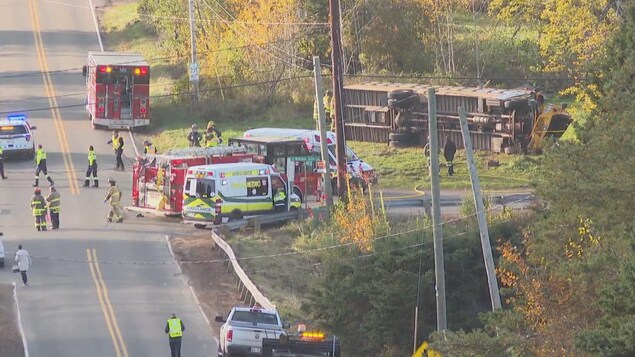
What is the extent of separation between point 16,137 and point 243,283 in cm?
1775

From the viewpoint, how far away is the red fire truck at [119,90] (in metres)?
55.8

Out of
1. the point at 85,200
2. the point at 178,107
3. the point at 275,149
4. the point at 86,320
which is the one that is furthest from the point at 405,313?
the point at 178,107

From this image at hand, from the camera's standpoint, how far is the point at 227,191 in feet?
138

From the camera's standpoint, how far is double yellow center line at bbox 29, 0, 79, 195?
50.4 m

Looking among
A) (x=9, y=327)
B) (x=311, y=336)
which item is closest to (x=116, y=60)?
(x=9, y=327)

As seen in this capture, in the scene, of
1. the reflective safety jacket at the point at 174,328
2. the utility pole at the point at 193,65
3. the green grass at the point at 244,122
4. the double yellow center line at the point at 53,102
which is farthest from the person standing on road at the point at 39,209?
the utility pole at the point at 193,65

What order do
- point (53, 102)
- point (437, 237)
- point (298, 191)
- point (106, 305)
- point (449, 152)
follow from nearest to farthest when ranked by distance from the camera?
point (437, 237) → point (106, 305) → point (298, 191) → point (449, 152) → point (53, 102)

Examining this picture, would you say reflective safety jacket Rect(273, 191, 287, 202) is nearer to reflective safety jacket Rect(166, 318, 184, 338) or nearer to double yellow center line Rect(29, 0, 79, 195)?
double yellow center line Rect(29, 0, 79, 195)

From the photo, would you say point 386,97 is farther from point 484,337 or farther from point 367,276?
point 484,337

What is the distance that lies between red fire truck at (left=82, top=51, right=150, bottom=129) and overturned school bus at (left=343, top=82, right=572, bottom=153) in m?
7.83

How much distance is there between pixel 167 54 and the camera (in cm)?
7138

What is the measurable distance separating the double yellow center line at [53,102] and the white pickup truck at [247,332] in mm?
17942

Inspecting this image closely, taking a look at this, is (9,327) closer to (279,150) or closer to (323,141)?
(323,141)

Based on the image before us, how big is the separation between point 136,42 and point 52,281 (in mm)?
40517
